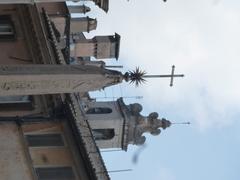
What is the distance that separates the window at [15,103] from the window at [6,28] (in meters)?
3.04

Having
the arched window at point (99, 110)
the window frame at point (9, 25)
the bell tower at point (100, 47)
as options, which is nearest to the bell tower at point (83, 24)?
the bell tower at point (100, 47)

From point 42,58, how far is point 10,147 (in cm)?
516

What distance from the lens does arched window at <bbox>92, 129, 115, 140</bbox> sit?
4138cm

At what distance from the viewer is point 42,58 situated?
26.9m

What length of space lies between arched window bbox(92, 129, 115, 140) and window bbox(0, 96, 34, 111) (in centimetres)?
1562

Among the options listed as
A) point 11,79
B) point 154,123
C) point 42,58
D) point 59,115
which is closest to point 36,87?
point 11,79

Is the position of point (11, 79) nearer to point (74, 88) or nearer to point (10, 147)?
point (74, 88)

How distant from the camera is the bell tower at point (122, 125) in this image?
40.9 meters

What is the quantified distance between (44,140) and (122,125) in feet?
57.6

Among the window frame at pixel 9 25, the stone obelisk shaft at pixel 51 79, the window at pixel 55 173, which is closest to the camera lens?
the stone obelisk shaft at pixel 51 79

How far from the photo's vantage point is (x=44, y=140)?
78.2ft

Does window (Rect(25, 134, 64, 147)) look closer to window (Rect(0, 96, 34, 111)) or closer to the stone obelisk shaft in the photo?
window (Rect(0, 96, 34, 111))

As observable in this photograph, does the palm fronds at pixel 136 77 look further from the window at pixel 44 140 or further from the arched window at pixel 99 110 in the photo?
the arched window at pixel 99 110

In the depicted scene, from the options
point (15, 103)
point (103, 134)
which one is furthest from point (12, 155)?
point (103, 134)
